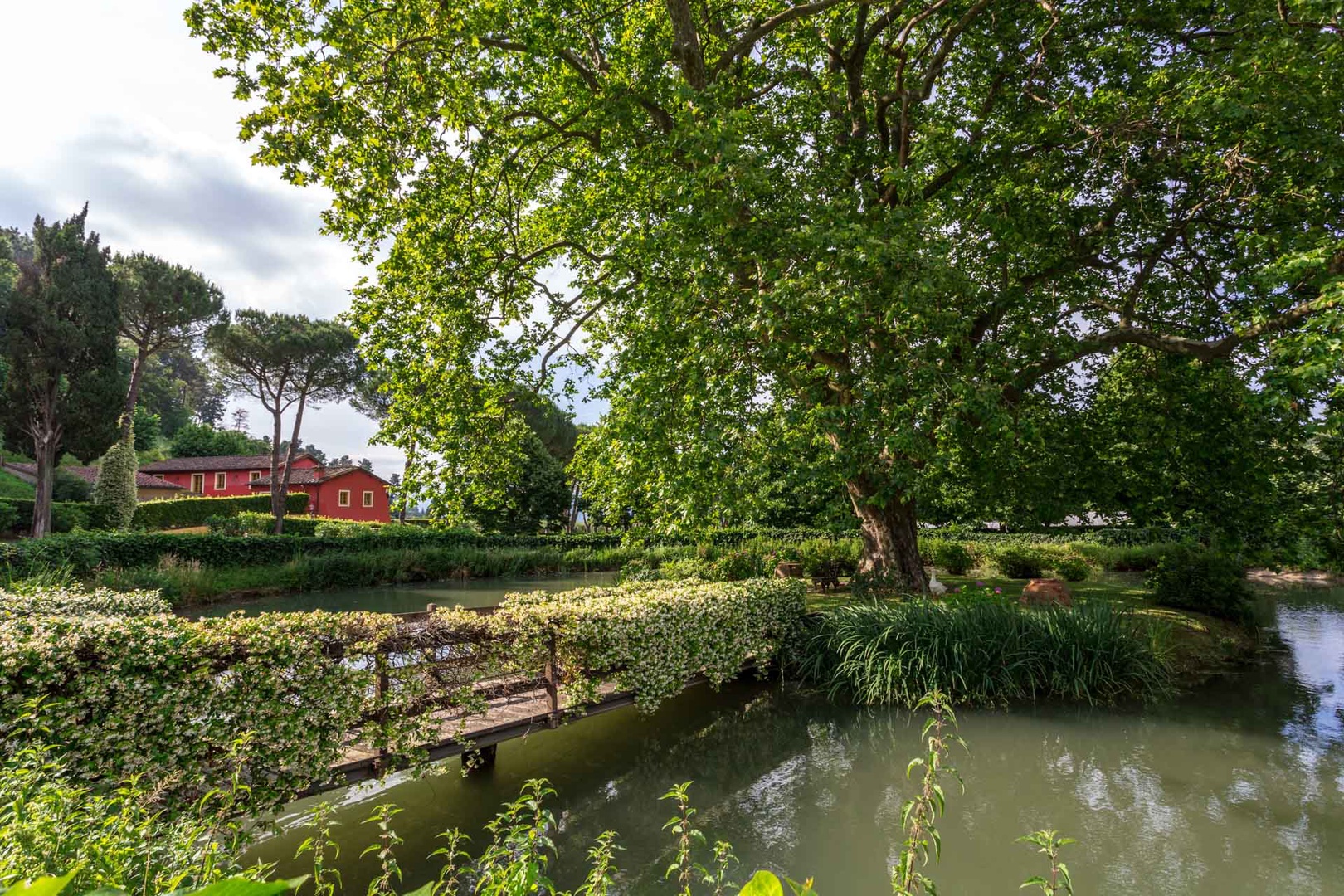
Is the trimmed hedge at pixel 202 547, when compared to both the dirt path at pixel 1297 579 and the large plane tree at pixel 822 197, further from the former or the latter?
the dirt path at pixel 1297 579

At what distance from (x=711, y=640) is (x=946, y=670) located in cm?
329

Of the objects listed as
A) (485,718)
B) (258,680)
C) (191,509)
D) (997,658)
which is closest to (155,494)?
(191,509)

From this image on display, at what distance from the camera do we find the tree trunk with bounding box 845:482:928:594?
1195 cm

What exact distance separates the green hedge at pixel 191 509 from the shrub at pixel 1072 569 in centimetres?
3595

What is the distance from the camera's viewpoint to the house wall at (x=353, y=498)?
4219 centimetres

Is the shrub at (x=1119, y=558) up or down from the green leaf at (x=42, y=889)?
down

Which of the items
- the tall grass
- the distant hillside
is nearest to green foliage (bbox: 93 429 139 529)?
the distant hillside

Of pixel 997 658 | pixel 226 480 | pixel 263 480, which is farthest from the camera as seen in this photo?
pixel 226 480

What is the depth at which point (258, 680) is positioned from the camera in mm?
4898

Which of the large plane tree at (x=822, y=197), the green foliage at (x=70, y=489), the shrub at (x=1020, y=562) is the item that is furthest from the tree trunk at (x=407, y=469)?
the green foliage at (x=70, y=489)

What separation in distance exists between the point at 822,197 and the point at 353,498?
1652 inches

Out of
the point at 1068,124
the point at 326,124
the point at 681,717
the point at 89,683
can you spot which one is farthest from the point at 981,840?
the point at 326,124

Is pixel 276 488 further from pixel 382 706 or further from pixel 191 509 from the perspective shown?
pixel 382 706

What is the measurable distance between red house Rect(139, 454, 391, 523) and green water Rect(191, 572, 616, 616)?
2333cm
